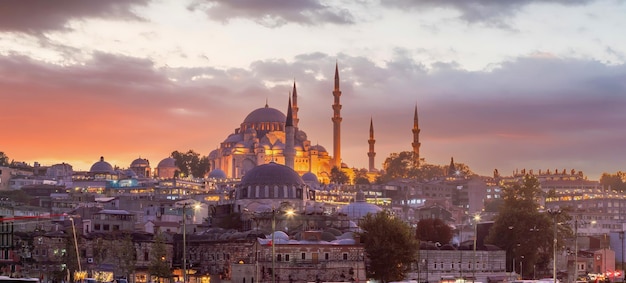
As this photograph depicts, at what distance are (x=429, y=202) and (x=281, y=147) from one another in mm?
22897

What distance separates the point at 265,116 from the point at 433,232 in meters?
75.9

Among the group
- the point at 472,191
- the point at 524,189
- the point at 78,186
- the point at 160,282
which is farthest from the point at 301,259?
the point at 472,191

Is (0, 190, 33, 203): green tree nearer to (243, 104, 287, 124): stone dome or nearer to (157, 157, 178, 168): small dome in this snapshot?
(157, 157, 178, 168): small dome

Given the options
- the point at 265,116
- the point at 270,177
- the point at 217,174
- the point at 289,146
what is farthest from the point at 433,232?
the point at 265,116

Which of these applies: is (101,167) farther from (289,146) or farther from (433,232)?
(433,232)

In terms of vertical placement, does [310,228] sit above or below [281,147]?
below

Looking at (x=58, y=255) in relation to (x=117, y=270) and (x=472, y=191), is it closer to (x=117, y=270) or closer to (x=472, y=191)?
(x=117, y=270)

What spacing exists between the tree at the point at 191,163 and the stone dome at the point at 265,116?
916 cm

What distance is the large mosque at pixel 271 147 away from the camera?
181m

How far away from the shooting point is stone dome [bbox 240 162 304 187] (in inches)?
4865

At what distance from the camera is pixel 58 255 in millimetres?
86688

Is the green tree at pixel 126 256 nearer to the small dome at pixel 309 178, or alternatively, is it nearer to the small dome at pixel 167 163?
the small dome at pixel 309 178

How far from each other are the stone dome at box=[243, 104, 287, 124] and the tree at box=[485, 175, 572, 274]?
8308 centimetres

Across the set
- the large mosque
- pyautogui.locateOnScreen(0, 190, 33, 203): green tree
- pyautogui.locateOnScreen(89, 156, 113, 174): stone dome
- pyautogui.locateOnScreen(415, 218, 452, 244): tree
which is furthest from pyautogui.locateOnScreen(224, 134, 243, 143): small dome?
pyautogui.locateOnScreen(415, 218, 452, 244): tree
